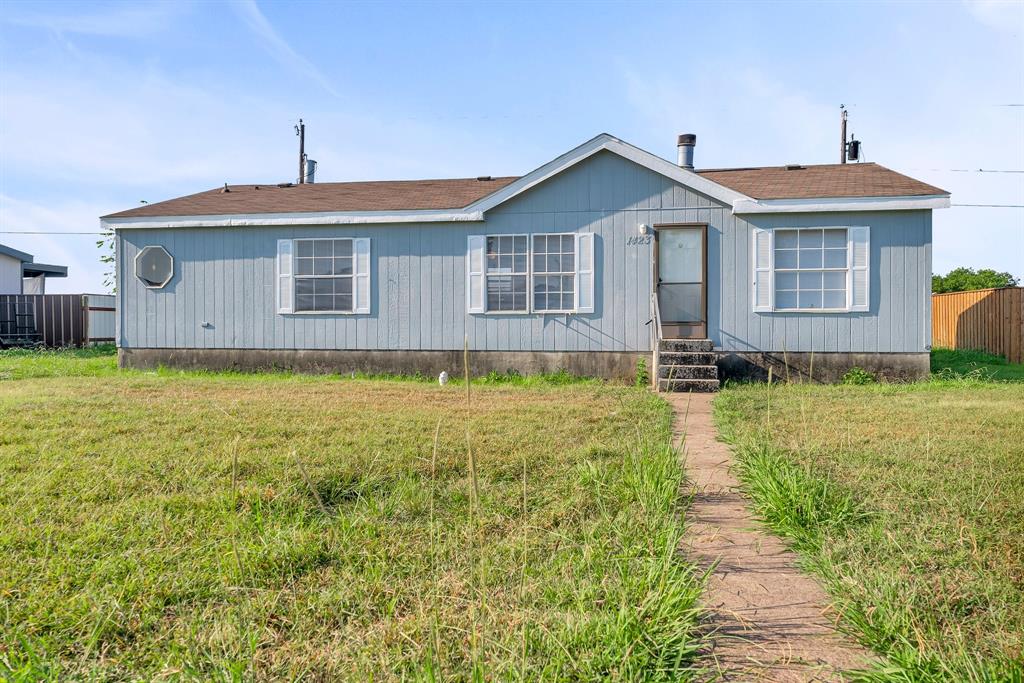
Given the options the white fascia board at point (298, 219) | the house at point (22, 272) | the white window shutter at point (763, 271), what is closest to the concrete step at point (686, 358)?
the white window shutter at point (763, 271)

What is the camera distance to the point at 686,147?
48.2ft

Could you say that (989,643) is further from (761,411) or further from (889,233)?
(889,233)

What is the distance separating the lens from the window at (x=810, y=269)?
1195 centimetres

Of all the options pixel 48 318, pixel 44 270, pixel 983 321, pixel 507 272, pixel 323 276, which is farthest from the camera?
pixel 44 270

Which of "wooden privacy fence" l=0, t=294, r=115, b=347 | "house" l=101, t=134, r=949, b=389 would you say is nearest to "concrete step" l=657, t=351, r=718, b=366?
"house" l=101, t=134, r=949, b=389

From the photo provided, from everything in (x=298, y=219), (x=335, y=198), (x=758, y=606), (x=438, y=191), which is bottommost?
(x=758, y=606)

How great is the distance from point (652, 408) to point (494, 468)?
148 inches

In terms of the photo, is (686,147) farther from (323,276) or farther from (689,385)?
(323,276)

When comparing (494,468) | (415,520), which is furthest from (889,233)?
(415,520)

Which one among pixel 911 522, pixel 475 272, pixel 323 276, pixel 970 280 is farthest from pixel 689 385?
pixel 970 280

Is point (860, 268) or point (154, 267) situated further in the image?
point (154, 267)

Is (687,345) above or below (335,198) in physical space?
below

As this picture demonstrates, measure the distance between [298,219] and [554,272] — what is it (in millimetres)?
4588

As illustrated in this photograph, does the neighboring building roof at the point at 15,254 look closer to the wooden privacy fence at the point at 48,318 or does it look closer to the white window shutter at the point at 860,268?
the wooden privacy fence at the point at 48,318
